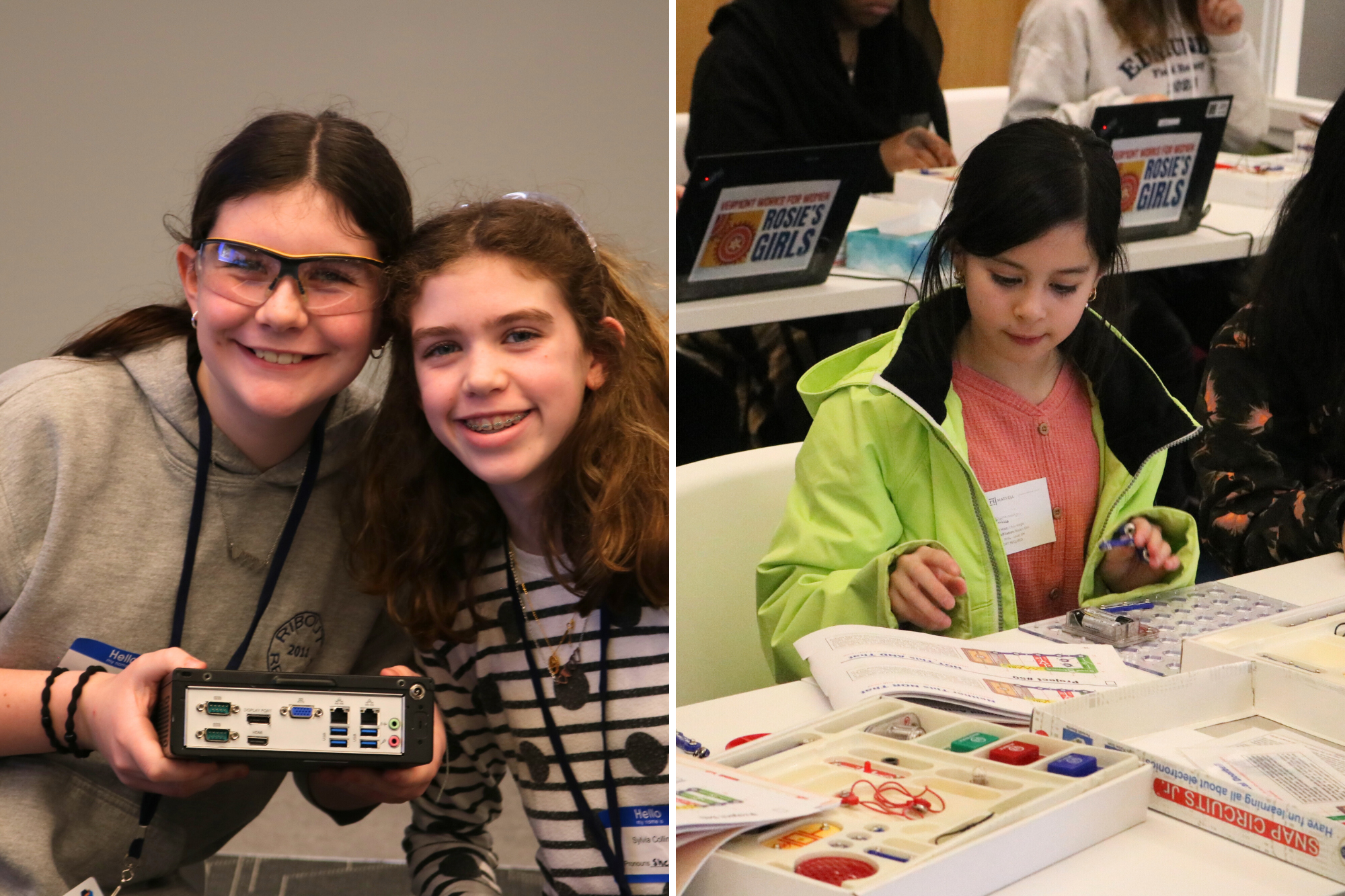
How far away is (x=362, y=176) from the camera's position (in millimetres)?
1005

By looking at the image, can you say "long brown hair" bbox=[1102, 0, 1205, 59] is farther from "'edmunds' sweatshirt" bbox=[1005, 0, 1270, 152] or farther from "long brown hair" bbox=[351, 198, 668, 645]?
"long brown hair" bbox=[351, 198, 668, 645]

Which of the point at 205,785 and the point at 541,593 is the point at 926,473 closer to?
the point at 541,593

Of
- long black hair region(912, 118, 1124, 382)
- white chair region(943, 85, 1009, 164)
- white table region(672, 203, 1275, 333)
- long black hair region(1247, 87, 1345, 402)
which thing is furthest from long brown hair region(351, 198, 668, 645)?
white chair region(943, 85, 1009, 164)

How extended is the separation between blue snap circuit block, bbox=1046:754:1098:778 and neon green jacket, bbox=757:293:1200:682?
0.39m

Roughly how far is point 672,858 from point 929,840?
0.15 metres

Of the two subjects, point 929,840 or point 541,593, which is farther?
point 541,593

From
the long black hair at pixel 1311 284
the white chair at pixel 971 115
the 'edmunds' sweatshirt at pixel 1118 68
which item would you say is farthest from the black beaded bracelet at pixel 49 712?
the white chair at pixel 971 115

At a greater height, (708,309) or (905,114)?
(905,114)

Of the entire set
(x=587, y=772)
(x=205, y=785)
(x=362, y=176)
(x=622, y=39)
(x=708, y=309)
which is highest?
(x=622, y=39)

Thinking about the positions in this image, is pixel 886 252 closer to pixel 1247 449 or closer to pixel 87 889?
pixel 1247 449

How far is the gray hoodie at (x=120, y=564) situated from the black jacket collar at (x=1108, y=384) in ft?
2.05

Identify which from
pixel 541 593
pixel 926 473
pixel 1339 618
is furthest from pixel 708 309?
pixel 1339 618

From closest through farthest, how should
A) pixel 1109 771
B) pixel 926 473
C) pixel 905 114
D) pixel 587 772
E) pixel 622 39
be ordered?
pixel 1109 771
pixel 622 39
pixel 587 772
pixel 926 473
pixel 905 114

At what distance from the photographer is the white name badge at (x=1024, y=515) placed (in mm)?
1394
